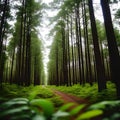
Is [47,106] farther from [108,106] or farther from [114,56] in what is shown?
[114,56]

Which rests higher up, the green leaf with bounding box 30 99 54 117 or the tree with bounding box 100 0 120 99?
the tree with bounding box 100 0 120 99

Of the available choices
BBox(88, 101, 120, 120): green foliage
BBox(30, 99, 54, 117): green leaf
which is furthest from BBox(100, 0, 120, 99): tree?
BBox(30, 99, 54, 117): green leaf

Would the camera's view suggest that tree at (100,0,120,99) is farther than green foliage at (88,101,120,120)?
Yes

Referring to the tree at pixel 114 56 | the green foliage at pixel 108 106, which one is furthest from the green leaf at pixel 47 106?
the tree at pixel 114 56

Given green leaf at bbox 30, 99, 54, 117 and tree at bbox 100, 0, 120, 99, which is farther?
tree at bbox 100, 0, 120, 99

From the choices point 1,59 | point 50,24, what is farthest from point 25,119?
point 50,24

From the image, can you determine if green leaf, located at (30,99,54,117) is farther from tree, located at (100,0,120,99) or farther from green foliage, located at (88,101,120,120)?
tree, located at (100,0,120,99)

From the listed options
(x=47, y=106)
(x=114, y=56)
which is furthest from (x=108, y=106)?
(x=114, y=56)

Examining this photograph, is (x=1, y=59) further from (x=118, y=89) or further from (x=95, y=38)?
(x=118, y=89)

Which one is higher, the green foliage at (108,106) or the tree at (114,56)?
the tree at (114,56)

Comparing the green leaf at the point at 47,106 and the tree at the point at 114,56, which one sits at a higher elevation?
the tree at the point at 114,56

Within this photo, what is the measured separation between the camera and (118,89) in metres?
7.45

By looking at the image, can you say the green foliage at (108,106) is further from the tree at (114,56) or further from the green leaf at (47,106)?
the tree at (114,56)

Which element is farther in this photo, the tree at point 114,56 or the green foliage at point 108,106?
the tree at point 114,56
